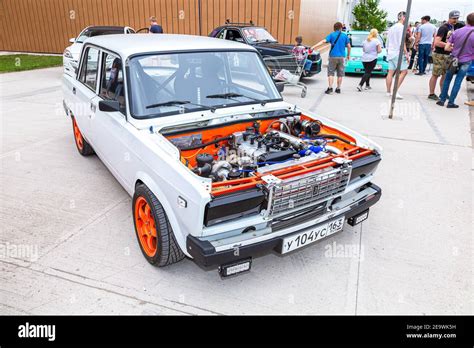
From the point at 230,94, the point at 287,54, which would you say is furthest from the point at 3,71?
the point at 230,94

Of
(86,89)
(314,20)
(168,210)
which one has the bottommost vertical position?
(168,210)

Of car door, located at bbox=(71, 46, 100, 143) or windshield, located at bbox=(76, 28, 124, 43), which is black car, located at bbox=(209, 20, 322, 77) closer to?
windshield, located at bbox=(76, 28, 124, 43)

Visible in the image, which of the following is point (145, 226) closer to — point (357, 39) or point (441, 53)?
point (441, 53)

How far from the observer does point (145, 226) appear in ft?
10.3

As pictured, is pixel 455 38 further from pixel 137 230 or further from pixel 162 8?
pixel 162 8

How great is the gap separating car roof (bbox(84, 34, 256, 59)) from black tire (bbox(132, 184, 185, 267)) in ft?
4.82

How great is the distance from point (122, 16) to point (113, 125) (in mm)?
15518

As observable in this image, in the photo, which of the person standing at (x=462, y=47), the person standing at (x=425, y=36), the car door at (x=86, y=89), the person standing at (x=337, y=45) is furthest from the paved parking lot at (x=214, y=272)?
the person standing at (x=425, y=36)

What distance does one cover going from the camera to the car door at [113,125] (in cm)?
336

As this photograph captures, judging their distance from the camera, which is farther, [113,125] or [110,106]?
[113,125]

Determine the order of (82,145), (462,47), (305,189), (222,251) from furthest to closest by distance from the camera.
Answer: (462,47), (82,145), (305,189), (222,251)

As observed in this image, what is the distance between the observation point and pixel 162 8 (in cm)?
1593

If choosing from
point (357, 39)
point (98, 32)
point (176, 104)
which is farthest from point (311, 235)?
point (357, 39)

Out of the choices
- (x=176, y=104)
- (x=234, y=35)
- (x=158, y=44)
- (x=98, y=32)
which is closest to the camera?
(x=176, y=104)
